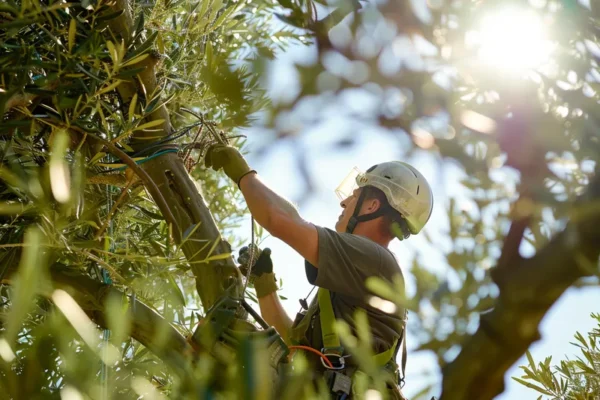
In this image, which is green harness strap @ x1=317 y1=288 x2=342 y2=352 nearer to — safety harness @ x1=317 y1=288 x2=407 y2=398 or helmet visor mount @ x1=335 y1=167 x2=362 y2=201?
safety harness @ x1=317 y1=288 x2=407 y2=398

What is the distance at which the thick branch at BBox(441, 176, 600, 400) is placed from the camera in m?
0.64

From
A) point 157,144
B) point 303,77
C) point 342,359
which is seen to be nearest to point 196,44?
point 157,144

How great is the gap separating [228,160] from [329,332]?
2.25ft

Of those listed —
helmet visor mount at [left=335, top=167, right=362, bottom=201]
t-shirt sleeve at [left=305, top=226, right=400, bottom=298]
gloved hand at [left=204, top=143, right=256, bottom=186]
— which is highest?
helmet visor mount at [left=335, top=167, right=362, bottom=201]

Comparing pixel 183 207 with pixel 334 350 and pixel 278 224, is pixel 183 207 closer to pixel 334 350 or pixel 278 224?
pixel 278 224

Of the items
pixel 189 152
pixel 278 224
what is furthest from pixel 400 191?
pixel 189 152

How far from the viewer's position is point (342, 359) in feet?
8.05

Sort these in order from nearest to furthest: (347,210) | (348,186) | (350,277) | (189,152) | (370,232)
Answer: (189,152) → (350,277) → (370,232) → (347,210) → (348,186)

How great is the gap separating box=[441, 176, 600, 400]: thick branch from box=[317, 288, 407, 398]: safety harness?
1.74 metres

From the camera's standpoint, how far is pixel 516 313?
0.65 metres

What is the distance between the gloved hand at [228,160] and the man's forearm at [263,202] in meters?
0.04

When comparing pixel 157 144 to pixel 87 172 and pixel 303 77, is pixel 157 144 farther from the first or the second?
pixel 303 77

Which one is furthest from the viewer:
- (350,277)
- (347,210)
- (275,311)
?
(347,210)

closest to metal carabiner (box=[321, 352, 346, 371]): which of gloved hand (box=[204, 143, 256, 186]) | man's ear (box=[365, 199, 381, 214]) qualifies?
gloved hand (box=[204, 143, 256, 186])
